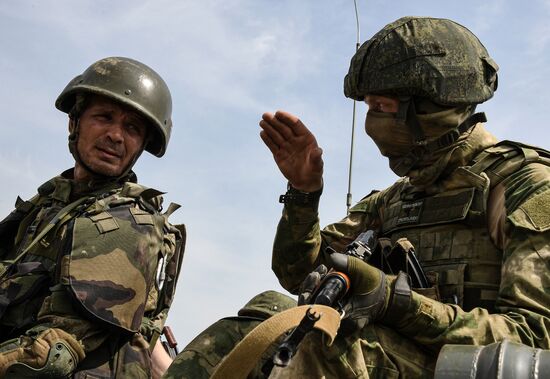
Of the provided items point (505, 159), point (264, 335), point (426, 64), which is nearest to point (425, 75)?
point (426, 64)

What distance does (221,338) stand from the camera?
4391 mm

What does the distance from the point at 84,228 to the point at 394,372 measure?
8.87 ft

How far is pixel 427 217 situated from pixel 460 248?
0.32 metres

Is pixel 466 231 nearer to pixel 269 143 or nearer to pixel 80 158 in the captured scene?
pixel 269 143

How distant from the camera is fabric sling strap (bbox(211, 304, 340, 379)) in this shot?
3.60 m

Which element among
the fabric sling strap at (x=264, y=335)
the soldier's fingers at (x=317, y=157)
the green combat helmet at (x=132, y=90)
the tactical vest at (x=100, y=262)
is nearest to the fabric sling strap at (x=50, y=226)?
the tactical vest at (x=100, y=262)

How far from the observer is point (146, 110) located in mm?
6926

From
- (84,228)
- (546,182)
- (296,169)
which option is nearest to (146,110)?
(84,228)

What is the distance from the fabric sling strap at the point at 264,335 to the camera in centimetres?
360

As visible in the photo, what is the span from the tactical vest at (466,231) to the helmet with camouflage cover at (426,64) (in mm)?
371

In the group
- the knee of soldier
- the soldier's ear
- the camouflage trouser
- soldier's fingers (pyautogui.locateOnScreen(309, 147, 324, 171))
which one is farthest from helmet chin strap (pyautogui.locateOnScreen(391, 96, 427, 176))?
the soldier's ear

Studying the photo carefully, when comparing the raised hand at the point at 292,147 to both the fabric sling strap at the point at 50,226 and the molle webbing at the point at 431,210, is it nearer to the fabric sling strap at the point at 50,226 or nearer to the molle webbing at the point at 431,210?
the molle webbing at the point at 431,210

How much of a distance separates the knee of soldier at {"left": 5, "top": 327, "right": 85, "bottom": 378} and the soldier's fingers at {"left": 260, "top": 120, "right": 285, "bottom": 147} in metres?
1.71

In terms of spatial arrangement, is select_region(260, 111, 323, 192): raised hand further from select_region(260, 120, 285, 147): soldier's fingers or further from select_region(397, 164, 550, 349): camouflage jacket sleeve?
select_region(397, 164, 550, 349): camouflage jacket sleeve
